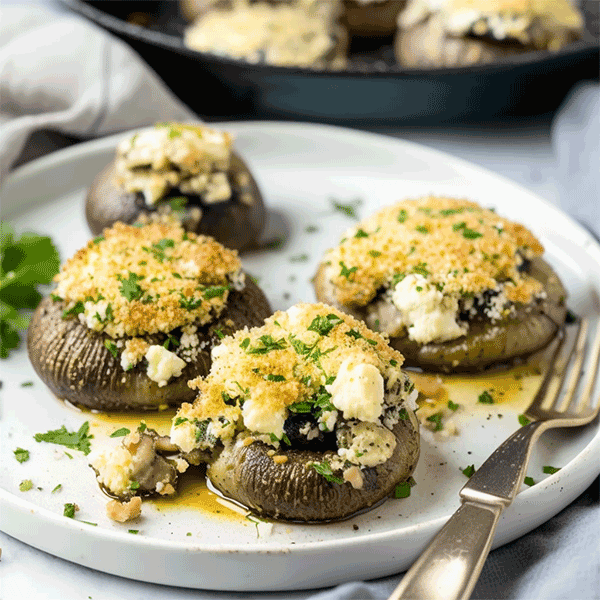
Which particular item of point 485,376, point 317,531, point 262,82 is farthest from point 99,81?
point 317,531

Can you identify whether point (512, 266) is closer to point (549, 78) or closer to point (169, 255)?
point (169, 255)

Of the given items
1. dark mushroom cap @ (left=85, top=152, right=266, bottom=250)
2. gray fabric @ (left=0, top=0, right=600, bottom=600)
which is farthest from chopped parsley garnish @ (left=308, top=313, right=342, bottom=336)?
gray fabric @ (left=0, top=0, right=600, bottom=600)

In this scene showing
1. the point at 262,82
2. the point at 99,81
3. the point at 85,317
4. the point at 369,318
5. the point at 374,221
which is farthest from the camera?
the point at 262,82

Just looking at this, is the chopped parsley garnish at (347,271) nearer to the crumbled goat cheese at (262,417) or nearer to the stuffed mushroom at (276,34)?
the crumbled goat cheese at (262,417)

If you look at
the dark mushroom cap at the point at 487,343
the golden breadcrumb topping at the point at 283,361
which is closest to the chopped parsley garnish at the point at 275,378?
the golden breadcrumb topping at the point at 283,361

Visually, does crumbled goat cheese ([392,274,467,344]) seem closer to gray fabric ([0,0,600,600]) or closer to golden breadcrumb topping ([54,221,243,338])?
golden breadcrumb topping ([54,221,243,338])
